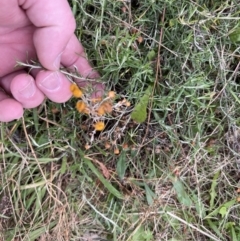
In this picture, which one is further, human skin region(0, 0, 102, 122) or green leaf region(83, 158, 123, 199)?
green leaf region(83, 158, 123, 199)

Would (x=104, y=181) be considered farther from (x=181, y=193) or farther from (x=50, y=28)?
(x=50, y=28)

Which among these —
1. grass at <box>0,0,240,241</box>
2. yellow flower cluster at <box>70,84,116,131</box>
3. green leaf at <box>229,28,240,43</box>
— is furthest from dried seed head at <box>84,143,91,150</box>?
green leaf at <box>229,28,240,43</box>

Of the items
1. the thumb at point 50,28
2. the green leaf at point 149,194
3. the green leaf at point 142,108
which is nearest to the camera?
the thumb at point 50,28

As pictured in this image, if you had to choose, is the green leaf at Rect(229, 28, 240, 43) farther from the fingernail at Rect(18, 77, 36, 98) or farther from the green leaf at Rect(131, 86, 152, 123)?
the fingernail at Rect(18, 77, 36, 98)

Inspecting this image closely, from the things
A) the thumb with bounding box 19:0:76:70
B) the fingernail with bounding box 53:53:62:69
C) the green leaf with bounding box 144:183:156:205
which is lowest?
the green leaf with bounding box 144:183:156:205

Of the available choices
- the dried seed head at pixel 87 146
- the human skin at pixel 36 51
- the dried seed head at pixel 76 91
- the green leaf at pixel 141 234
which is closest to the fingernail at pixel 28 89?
the human skin at pixel 36 51

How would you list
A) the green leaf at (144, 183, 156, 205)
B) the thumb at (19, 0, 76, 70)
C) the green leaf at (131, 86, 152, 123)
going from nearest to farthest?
1. the thumb at (19, 0, 76, 70)
2. the green leaf at (131, 86, 152, 123)
3. the green leaf at (144, 183, 156, 205)

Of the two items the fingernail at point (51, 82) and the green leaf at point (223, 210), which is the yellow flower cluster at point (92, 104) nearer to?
the fingernail at point (51, 82)
